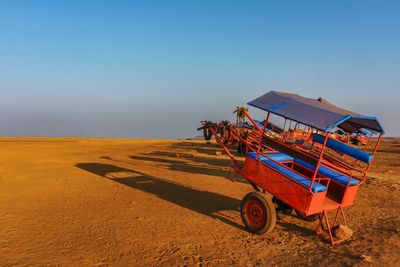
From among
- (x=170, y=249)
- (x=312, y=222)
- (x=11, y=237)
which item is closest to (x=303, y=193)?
(x=312, y=222)

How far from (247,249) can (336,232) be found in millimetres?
2146

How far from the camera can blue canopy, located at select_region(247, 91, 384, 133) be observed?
6148mm

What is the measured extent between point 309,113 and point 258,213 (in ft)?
7.97

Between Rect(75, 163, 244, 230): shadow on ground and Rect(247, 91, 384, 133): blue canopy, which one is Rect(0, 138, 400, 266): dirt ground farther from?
Rect(247, 91, 384, 133): blue canopy

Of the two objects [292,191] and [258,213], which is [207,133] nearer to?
[258,213]

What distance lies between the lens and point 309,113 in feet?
21.7

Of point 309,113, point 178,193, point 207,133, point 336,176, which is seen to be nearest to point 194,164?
point 178,193

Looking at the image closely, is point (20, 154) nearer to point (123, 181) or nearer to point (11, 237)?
point (123, 181)

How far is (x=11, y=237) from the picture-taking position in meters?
6.52

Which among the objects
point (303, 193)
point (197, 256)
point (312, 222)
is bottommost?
point (197, 256)

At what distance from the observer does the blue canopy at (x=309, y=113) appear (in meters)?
6.15

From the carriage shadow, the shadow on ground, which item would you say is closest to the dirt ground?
the shadow on ground

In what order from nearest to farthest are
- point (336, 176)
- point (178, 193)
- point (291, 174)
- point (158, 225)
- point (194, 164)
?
point (291, 174), point (158, 225), point (336, 176), point (178, 193), point (194, 164)

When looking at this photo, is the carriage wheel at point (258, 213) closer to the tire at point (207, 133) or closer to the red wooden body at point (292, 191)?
the red wooden body at point (292, 191)
